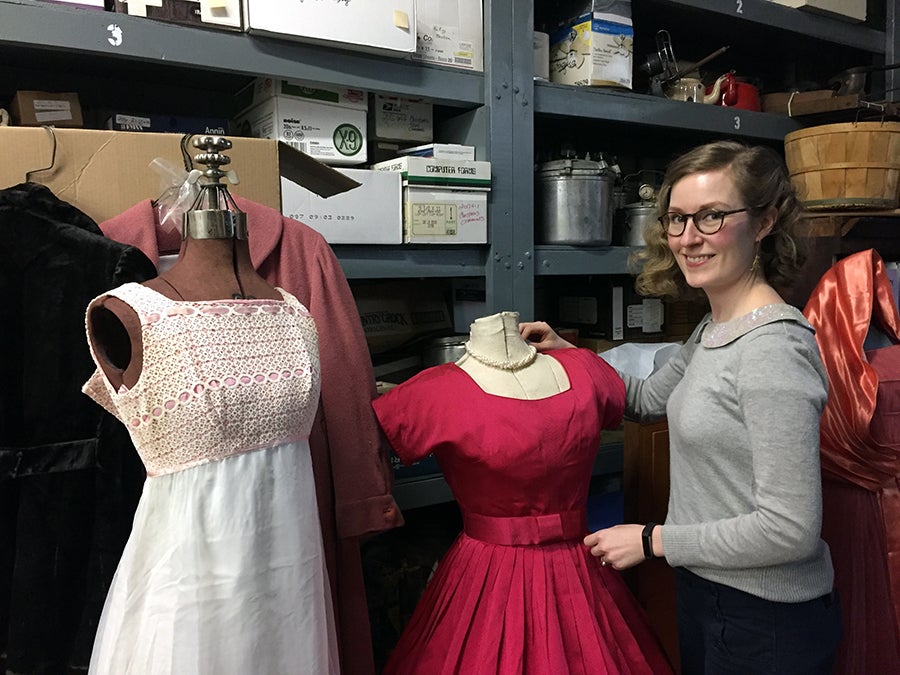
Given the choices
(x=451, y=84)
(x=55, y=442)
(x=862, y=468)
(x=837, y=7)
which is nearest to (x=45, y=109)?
(x=55, y=442)

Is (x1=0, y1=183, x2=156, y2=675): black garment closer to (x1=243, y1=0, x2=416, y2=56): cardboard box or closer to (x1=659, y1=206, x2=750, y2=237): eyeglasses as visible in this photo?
(x1=243, y1=0, x2=416, y2=56): cardboard box

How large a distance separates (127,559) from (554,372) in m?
0.72

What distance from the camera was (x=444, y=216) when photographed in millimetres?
1633

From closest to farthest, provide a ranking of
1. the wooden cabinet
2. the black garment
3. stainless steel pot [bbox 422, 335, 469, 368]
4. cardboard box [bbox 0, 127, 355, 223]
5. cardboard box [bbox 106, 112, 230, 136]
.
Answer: the black garment
cardboard box [bbox 0, 127, 355, 223]
cardboard box [bbox 106, 112, 230, 136]
the wooden cabinet
stainless steel pot [bbox 422, 335, 469, 368]

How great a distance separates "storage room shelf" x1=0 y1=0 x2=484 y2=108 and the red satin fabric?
3.07ft

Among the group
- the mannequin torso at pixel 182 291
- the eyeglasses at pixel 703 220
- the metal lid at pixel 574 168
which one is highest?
the metal lid at pixel 574 168

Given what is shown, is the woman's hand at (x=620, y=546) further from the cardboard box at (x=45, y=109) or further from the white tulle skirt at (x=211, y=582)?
the cardboard box at (x=45, y=109)

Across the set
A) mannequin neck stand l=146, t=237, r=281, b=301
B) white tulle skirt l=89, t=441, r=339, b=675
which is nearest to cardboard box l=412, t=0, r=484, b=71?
mannequin neck stand l=146, t=237, r=281, b=301

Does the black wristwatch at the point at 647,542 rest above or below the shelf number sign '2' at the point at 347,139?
below

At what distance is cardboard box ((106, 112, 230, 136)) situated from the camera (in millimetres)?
1399

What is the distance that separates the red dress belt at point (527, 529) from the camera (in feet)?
3.72

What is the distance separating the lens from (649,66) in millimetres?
2094

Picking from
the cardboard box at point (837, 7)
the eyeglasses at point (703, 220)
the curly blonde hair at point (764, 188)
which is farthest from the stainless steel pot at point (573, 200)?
the cardboard box at point (837, 7)

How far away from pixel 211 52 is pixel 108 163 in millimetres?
367
